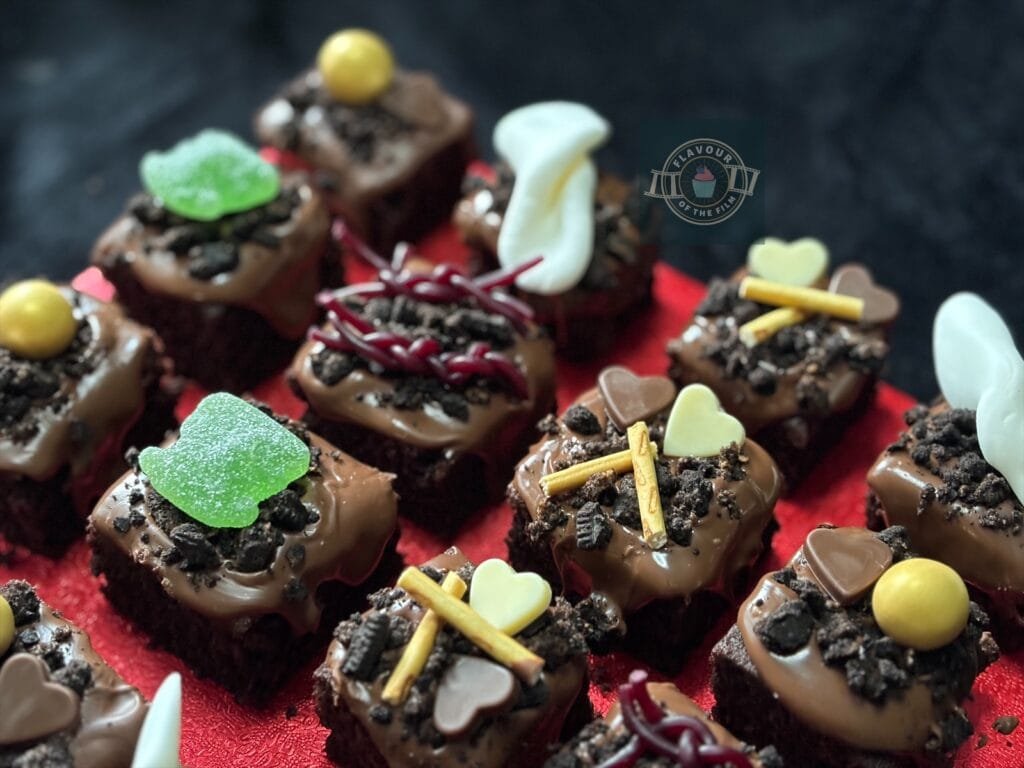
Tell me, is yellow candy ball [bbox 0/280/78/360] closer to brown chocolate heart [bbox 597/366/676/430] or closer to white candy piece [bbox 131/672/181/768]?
white candy piece [bbox 131/672/181/768]

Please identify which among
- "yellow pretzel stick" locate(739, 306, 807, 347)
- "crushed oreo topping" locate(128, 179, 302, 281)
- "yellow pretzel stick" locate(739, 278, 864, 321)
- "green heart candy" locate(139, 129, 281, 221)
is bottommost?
"yellow pretzel stick" locate(739, 306, 807, 347)

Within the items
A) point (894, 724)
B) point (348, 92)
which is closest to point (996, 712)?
point (894, 724)

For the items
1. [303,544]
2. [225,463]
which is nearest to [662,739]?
[303,544]

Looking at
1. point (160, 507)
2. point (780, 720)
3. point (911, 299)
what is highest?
point (160, 507)

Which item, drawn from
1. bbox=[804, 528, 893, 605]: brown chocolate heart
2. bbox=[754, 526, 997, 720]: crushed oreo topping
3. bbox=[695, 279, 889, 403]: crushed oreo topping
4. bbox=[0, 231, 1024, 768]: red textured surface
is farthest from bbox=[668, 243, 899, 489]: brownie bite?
bbox=[754, 526, 997, 720]: crushed oreo topping

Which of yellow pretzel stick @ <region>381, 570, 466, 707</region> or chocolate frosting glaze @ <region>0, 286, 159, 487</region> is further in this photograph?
chocolate frosting glaze @ <region>0, 286, 159, 487</region>

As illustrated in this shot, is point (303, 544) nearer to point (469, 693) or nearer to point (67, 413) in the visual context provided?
point (469, 693)

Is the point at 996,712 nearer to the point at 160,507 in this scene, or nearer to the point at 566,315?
the point at 566,315

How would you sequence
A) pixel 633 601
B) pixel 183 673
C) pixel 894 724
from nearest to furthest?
pixel 894 724, pixel 633 601, pixel 183 673
